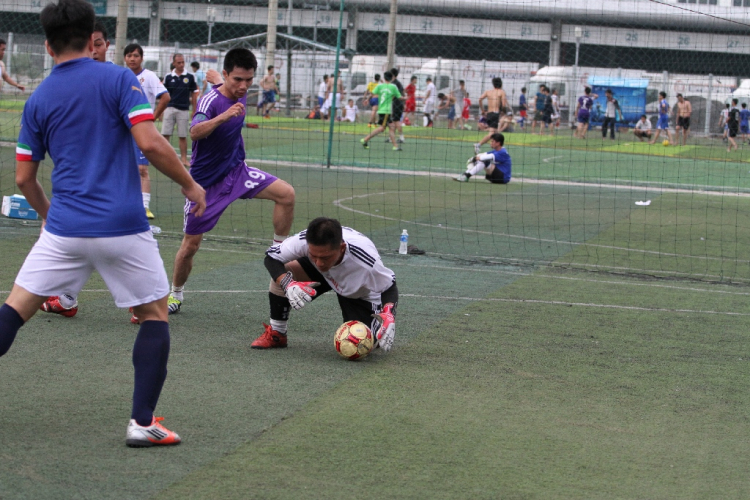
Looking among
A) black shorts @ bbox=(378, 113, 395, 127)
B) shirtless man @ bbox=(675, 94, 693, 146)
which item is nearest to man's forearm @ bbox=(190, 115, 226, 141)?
black shorts @ bbox=(378, 113, 395, 127)

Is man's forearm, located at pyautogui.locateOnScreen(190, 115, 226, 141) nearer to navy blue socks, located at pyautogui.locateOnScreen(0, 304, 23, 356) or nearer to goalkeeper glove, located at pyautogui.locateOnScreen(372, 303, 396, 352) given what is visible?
goalkeeper glove, located at pyautogui.locateOnScreen(372, 303, 396, 352)

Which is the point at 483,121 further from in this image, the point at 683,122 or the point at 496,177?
the point at 496,177

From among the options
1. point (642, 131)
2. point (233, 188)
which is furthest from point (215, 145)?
point (642, 131)

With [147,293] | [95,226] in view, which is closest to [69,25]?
[95,226]

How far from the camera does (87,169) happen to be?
393 cm

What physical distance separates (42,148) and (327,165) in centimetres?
1511

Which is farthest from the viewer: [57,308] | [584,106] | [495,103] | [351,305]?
[584,106]

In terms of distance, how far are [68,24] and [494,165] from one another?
1402 centimetres

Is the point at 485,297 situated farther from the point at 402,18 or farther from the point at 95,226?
the point at 402,18

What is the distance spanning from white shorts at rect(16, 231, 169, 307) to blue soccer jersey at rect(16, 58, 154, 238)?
44 millimetres

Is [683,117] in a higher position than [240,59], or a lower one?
higher

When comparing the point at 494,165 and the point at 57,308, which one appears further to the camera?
the point at 494,165

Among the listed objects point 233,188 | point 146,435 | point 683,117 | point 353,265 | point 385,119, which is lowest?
point 146,435

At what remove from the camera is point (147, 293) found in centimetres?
407
